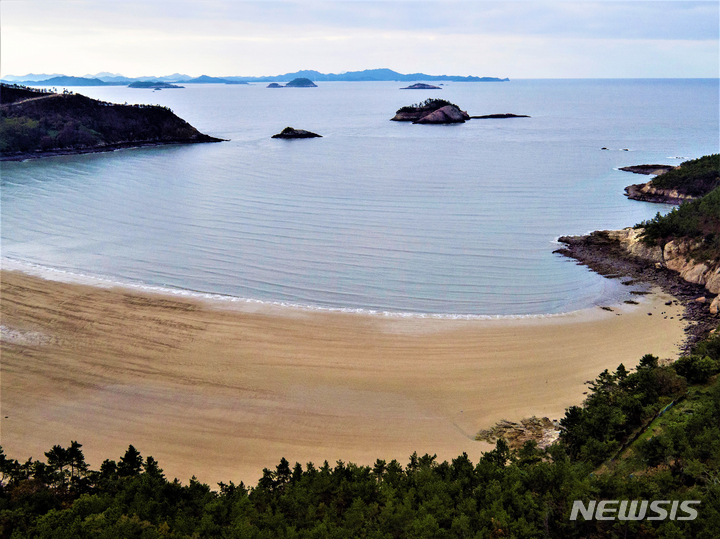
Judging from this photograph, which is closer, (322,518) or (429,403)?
(322,518)

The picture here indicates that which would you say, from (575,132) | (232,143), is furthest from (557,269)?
(575,132)

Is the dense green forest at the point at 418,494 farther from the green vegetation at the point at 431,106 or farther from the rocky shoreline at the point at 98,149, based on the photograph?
the green vegetation at the point at 431,106

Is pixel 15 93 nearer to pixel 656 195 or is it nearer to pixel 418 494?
pixel 656 195

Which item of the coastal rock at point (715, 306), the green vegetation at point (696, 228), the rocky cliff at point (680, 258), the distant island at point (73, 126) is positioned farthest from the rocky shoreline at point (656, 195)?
the distant island at point (73, 126)

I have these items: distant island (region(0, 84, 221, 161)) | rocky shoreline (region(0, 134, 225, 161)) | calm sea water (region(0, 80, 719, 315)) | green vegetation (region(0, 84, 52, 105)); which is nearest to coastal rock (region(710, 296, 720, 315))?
calm sea water (region(0, 80, 719, 315))

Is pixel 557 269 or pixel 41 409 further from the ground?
pixel 557 269

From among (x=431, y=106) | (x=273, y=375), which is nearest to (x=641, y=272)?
(x=273, y=375)

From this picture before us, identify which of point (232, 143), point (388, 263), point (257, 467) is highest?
point (232, 143)

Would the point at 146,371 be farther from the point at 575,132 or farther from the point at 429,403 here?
the point at 575,132
